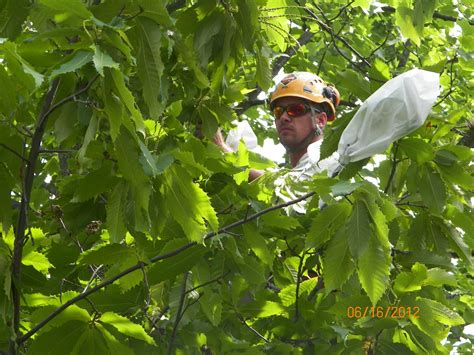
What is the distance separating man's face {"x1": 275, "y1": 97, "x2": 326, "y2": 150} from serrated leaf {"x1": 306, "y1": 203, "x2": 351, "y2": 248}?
3.46m

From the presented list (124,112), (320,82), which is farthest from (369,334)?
(320,82)

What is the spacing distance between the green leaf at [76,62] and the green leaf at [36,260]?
41.9 inches

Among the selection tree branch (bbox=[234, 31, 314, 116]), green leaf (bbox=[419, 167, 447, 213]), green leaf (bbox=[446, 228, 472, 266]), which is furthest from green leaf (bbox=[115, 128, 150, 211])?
tree branch (bbox=[234, 31, 314, 116])

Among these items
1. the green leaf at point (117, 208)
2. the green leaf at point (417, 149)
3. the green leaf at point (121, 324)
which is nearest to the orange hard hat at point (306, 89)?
the green leaf at point (417, 149)

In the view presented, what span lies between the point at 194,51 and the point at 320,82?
3969mm

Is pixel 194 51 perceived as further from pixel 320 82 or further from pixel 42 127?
pixel 320 82

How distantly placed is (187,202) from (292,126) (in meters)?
4.24

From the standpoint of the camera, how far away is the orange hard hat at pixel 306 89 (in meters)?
7.16

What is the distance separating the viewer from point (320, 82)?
24.1 feet

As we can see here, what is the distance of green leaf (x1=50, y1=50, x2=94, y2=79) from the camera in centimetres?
230

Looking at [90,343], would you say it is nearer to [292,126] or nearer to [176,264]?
[176,264]

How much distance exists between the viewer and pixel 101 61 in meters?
2.33

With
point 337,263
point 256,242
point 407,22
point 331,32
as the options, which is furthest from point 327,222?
point 407,22
